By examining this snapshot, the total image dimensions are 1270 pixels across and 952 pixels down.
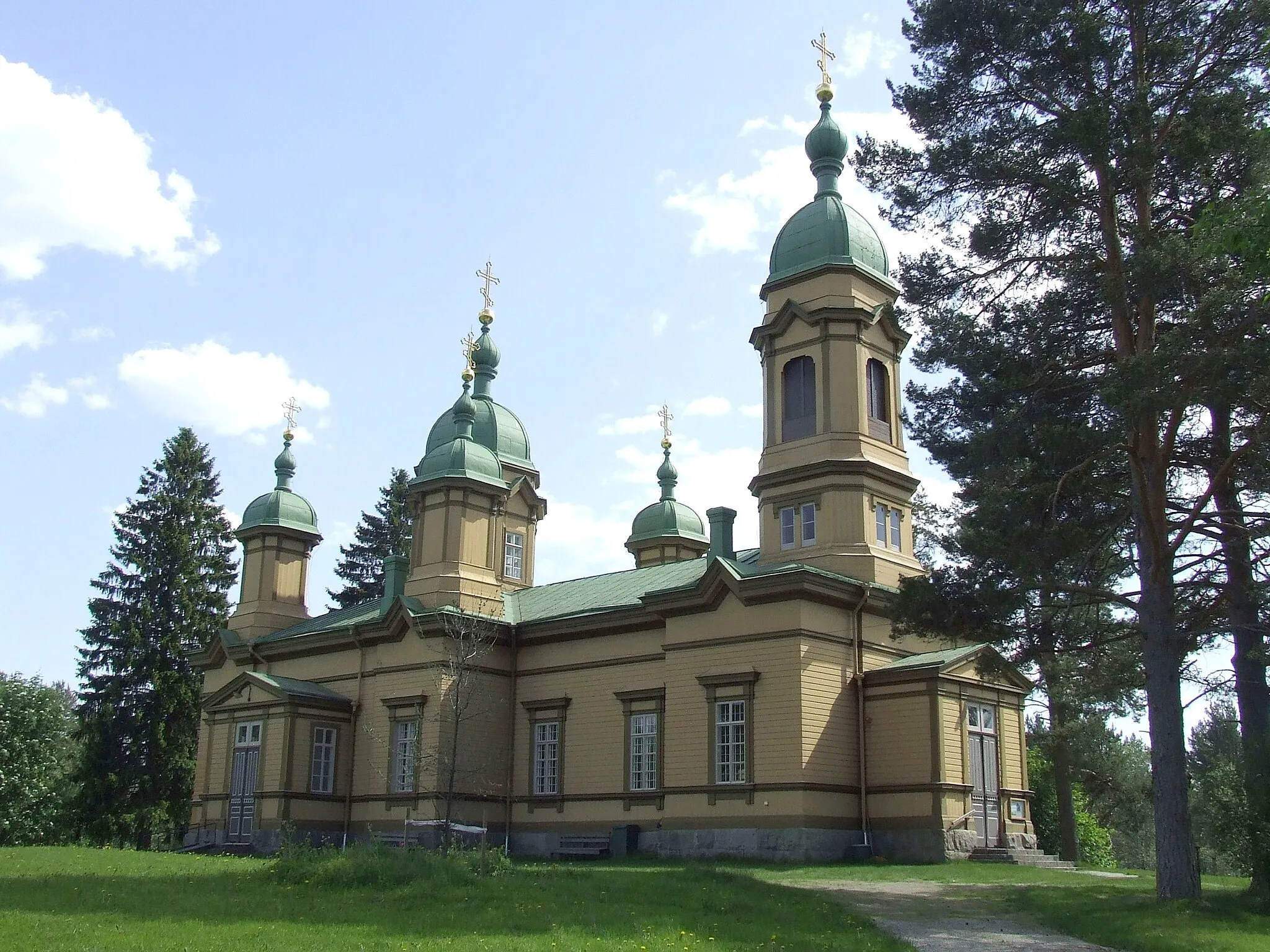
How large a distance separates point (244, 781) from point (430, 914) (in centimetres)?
2033

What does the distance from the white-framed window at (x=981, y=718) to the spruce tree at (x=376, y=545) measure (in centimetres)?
2982

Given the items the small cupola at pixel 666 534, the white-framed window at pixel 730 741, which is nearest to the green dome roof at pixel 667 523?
the small cupola at pixel 666 534

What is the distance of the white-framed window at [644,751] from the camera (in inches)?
1065

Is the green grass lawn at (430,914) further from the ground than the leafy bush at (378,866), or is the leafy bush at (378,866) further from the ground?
the leafy bush at (378,866)

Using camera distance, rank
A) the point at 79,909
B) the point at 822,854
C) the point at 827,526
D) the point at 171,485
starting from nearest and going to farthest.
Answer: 1. the point at 79,909
2. the point at 822,854
3. the point at 827,526
4. the point at 171,485

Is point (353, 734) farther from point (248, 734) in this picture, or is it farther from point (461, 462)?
point (461, 462)

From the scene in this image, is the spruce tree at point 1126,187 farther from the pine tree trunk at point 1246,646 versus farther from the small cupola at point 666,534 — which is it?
the small cupola at point 666,534

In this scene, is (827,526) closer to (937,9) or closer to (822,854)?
(822,854)

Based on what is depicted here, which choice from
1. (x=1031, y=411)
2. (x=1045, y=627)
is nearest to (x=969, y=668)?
(x=1045, y=627)

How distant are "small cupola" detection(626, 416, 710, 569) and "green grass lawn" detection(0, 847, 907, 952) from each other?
74.6 ft

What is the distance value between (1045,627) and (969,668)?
7.05 metres

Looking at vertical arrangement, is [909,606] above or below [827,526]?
below

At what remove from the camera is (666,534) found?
1604 inches

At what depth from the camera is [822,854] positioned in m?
23.4
